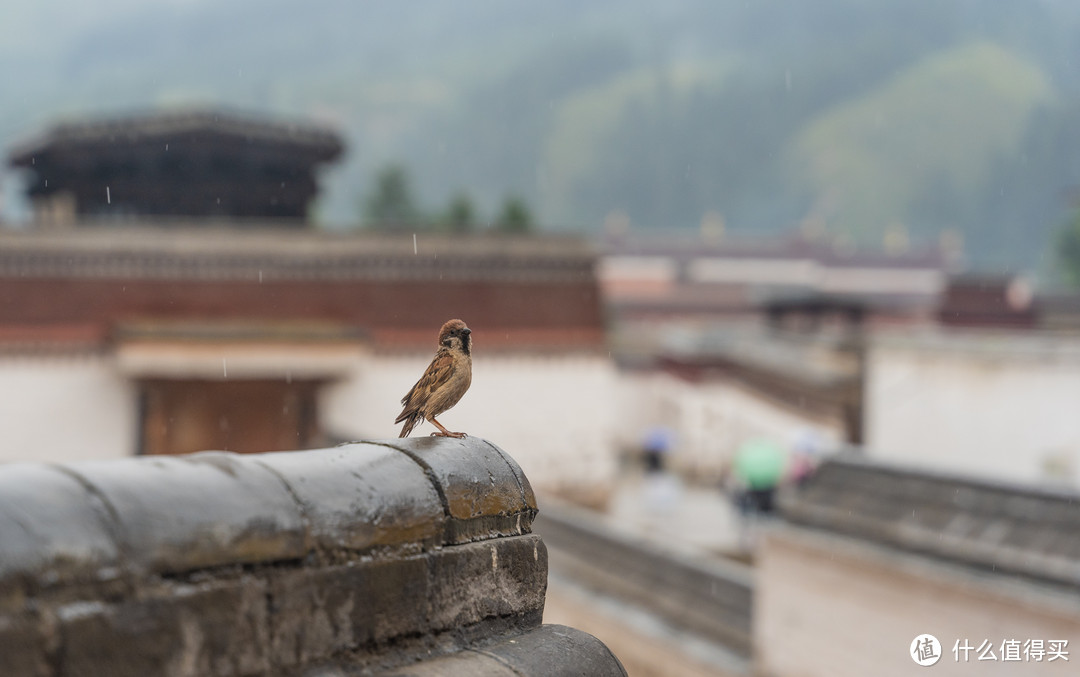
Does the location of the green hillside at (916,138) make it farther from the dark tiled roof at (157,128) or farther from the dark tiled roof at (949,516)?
the dark tiled roof at (949,516)

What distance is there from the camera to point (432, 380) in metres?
2.49

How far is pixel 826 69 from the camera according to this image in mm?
148625

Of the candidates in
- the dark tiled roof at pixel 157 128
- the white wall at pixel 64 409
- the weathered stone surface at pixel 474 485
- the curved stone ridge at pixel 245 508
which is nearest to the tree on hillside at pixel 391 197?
the dark tiled roof at pixel 157 128

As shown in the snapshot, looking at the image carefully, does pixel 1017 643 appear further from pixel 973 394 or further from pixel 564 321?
pixel 564 321

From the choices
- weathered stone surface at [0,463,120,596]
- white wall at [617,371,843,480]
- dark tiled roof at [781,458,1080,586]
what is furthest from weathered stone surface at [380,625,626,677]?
white wall at [617,371,843,480]

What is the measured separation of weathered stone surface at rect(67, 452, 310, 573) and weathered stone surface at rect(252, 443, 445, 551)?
0.05 meters

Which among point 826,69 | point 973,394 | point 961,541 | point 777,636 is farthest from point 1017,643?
point 826,69

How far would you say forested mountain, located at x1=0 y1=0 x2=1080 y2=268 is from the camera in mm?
110625

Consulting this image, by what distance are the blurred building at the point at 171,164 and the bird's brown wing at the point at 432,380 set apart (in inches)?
597

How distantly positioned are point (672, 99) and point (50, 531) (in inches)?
6280

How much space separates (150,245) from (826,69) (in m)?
148

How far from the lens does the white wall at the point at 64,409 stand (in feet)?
48.3

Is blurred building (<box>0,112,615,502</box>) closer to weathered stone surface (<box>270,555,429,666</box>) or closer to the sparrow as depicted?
the sparrow

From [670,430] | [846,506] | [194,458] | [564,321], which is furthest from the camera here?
[670,430]
